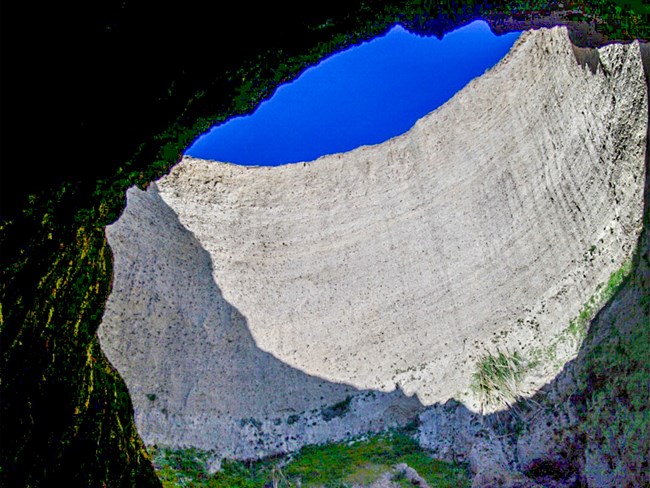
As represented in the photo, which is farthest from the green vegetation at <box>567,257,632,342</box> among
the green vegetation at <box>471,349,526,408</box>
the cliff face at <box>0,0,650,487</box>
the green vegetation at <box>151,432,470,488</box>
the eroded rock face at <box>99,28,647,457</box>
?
the cliff face at <box>0,0,650,487</box>

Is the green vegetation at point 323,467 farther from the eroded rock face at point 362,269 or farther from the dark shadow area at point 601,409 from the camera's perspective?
the dark shadow area at point 601,409

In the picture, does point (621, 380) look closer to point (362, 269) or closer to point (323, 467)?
point (323, 467)

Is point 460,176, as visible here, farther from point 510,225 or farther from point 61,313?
point 61,313

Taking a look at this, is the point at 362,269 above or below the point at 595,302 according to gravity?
above

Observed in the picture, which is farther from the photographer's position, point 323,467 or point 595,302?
point 323,467

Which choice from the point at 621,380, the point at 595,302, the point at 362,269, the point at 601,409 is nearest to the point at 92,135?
the point at 621,380

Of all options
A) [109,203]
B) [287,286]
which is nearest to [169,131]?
[109,203]

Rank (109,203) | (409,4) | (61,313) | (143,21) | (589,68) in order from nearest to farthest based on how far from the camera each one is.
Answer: (143,21) < (61,313) < (109,203) < (409,4) < (589,68)
